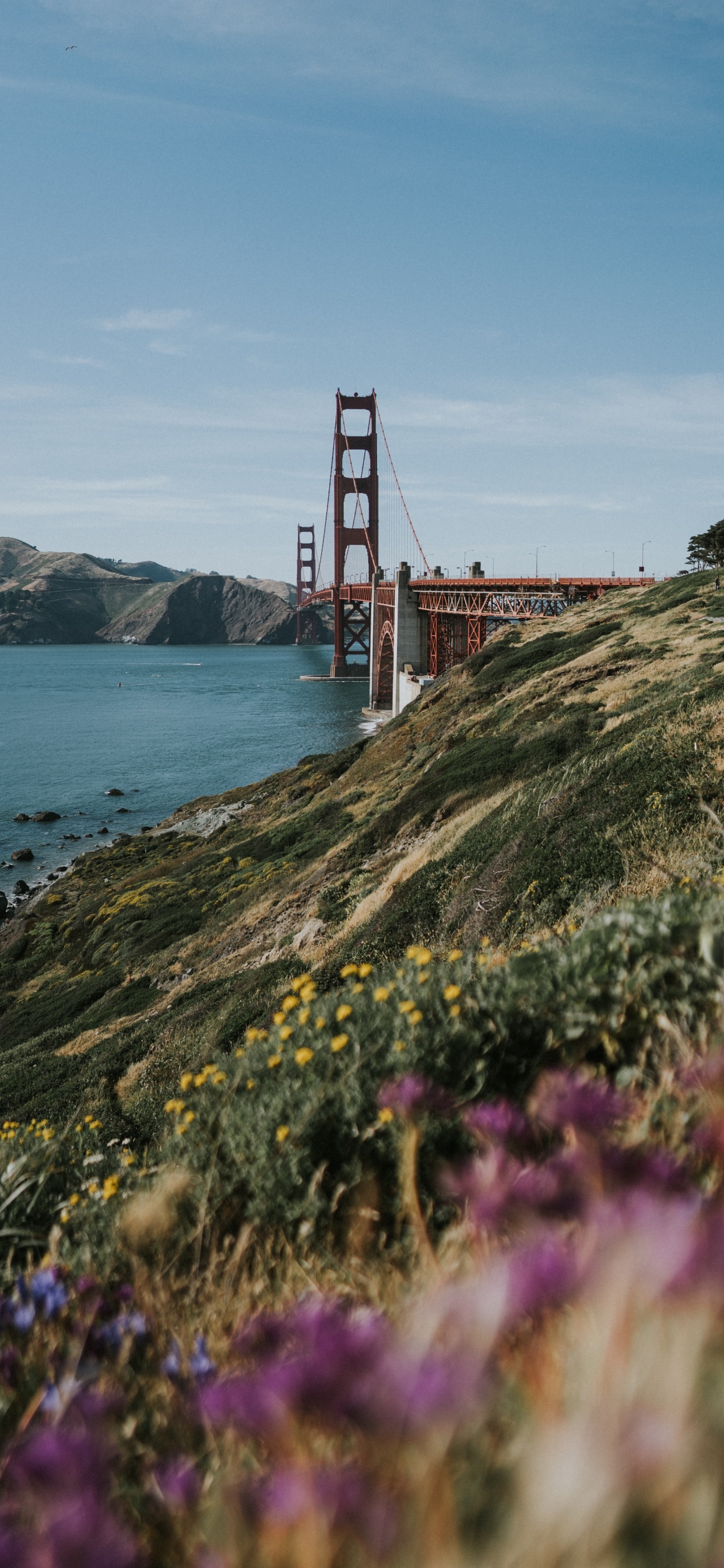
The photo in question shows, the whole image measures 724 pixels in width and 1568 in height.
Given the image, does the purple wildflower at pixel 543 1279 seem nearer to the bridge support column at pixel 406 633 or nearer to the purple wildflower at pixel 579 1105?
the purple wildflower at pixel 579 1105

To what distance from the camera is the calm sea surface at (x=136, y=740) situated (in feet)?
150

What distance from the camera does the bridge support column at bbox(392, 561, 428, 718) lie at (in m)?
62.6

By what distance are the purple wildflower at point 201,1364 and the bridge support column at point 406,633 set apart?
195 feet

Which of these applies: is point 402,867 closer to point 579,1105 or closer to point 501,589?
point 579,1105

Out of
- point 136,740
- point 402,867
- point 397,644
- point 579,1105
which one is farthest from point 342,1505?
point 136,740

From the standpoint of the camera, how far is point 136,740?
7050 cm

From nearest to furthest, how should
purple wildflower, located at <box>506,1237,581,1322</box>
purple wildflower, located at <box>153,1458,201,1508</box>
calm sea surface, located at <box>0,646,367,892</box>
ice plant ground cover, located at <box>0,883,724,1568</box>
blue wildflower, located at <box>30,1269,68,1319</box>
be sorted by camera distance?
ice plant ground cover, located at <box>0,883,724,1568</box>, purple wildflower, located at <box>506,1237,581,1322</box>, purple wildflower, located at <box>153,1458,201,1508</box>, blue wildflower, located at <box>30,1269,68,1319</box>, calm sea surface, located at <box>0,646,367,892</box>

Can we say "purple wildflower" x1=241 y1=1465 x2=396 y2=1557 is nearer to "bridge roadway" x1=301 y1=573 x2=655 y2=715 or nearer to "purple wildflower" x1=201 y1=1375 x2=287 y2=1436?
"purple wildflower" x1=201 y1=1375 x2=287 y2=1436

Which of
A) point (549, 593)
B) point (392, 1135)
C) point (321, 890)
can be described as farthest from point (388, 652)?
point (392, 1135)

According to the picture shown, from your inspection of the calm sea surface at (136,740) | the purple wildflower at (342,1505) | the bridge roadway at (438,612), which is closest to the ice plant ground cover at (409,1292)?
the purple wildflower at (342,1505)

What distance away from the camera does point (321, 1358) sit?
1.25 metres

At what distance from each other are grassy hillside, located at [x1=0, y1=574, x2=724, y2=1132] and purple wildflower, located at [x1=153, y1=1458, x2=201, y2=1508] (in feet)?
13.5

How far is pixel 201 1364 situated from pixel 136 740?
232 feet

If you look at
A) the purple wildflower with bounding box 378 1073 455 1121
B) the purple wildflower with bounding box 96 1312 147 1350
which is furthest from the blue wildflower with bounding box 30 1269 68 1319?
the purple wildflower with bounding box 378 1073 455 1121
